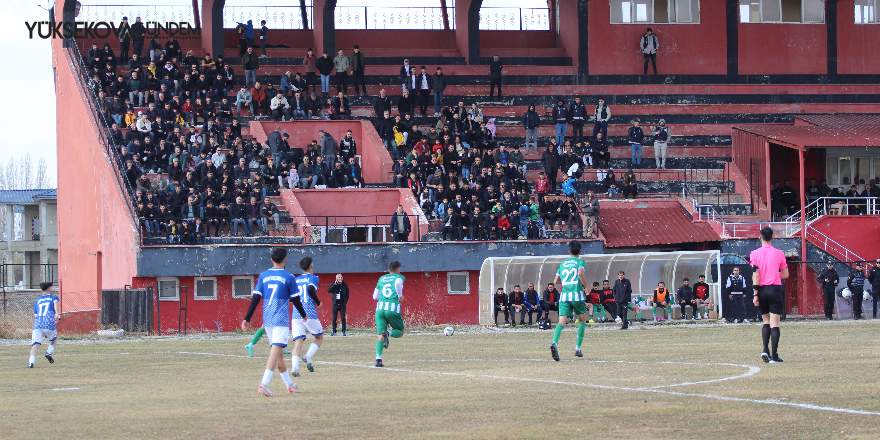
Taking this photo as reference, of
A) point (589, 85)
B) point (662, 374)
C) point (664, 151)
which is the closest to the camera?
point (662, 374)

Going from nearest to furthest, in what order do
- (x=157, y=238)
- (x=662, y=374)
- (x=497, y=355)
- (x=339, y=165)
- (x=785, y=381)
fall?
(x=785, y=381) → (x=662, y=374) → (x=497, y=355) → (x=157, y=238) → (x=339, y=165)

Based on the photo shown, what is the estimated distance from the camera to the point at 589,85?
45.8 metres

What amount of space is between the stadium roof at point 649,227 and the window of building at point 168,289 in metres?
13.6

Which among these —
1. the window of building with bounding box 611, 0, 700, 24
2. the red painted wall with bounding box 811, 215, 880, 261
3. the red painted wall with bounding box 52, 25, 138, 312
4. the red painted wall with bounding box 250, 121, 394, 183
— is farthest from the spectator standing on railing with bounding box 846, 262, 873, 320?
the red painted wall with bounding box 52, 25, 138, 312

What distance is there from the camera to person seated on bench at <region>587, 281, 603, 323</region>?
29.7m

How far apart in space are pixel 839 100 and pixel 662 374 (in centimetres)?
3624

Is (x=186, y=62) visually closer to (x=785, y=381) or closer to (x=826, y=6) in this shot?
(x=826, y=6)

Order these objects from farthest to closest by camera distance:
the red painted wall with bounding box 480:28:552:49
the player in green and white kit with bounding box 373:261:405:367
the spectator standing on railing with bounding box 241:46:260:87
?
the red painted wall with bounding box 480:28:552:49, the spectator standing on railing with bounding box 241:46:260:87, the player in green and white kit with bounding box 373:261:405:367

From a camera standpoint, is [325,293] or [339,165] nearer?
[325,293]

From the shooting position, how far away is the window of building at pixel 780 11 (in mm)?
48406

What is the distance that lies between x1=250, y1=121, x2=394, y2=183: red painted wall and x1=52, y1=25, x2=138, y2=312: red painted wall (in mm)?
5851

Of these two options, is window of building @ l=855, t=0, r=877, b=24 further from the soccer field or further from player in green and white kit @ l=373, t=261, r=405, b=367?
player in green and white kit @ l=373, t=261, r=405, b=367

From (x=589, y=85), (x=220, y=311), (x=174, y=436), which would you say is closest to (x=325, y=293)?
(x=220, y=311)

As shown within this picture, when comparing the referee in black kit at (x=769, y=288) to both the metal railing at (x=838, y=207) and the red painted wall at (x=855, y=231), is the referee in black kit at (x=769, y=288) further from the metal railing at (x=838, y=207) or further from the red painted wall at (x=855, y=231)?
the metal railing at (x=838, y=207)
